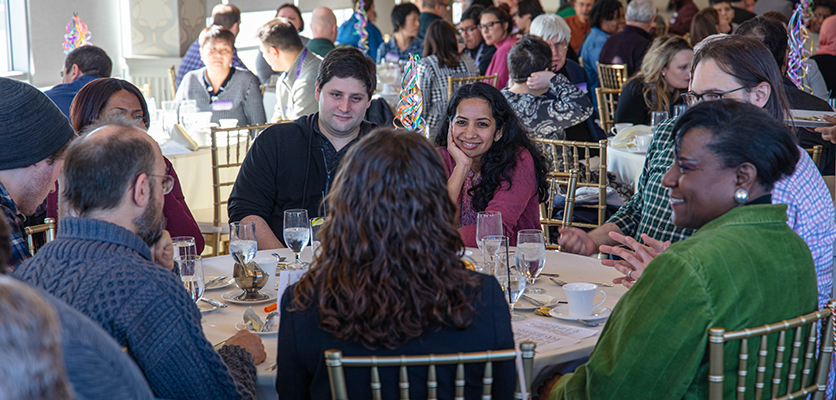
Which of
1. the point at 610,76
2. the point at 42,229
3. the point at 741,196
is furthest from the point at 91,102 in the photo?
the point at 610,76

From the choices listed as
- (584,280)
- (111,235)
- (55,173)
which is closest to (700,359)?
(584,280)

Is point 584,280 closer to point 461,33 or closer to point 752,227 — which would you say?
point 752,227

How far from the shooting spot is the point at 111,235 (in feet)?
4.53

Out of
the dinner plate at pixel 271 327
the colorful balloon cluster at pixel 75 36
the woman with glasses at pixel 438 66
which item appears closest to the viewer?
the dinner plate at pixel 271 327

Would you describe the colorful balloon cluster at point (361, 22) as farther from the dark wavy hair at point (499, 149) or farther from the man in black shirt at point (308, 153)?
the dark wavy hair at point (499, 149)

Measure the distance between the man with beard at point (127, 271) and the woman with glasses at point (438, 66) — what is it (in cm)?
435

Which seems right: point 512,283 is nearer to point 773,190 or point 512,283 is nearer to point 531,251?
point 531,251

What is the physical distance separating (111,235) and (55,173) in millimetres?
692

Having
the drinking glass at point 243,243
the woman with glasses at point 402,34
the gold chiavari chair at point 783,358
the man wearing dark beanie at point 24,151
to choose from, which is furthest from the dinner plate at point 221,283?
the woman with glasses at point 402,34

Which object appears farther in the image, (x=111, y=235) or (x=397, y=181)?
(x=111, y=235)

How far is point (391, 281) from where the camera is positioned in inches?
49.3

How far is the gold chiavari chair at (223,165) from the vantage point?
12.7ft

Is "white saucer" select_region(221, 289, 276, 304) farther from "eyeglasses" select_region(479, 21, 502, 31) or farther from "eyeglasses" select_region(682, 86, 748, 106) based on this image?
"eyeglasses" select_region(479, 21, 502, 31)

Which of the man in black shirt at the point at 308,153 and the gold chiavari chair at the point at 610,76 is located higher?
the gold chiavari chair at the point at 610,76
